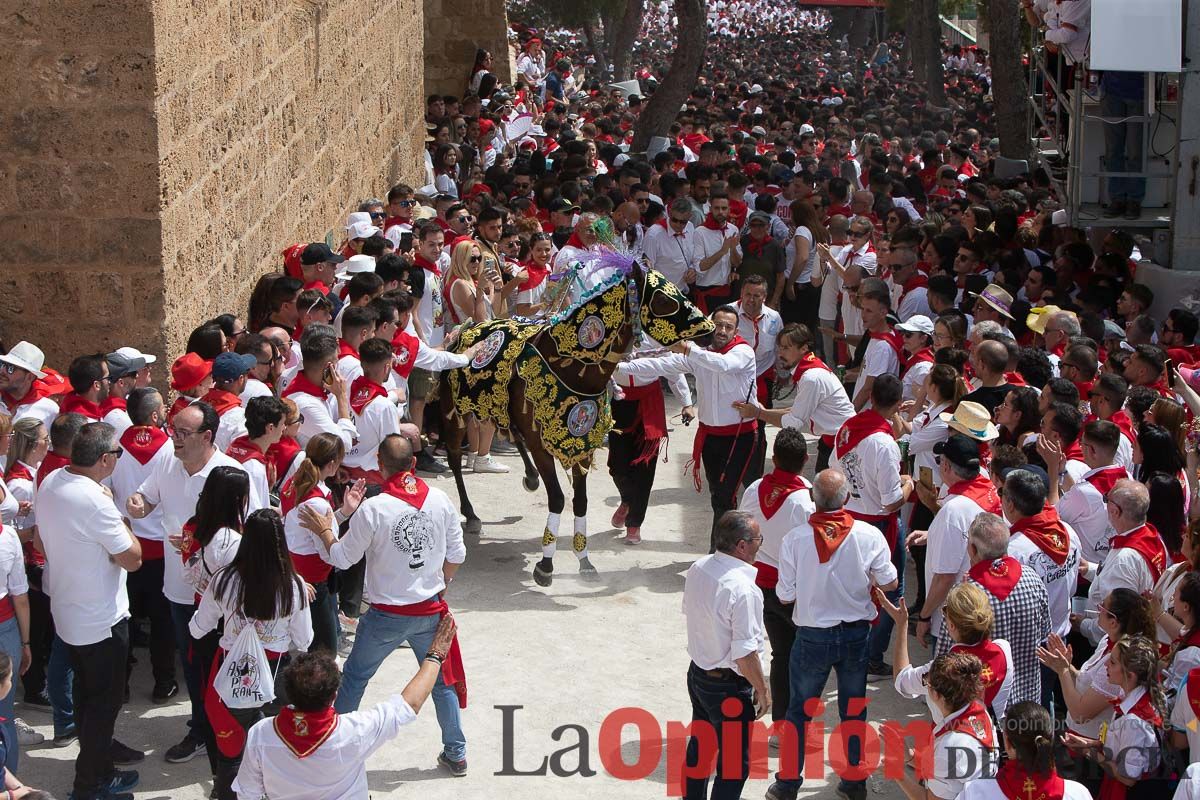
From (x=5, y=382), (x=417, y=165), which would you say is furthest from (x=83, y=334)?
(x=417, y=165)

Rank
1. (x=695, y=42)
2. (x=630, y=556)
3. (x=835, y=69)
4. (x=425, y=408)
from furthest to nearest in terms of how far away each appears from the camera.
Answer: (x=835, y=69) → (x=695, y=42) → (x=425, y=408) → (x=630, y=556)

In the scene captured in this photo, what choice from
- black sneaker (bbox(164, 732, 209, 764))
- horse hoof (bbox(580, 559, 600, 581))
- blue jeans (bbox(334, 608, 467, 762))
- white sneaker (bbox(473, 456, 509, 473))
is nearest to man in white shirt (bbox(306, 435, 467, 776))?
blue jeans (bbox(334, 608, 467, 762))

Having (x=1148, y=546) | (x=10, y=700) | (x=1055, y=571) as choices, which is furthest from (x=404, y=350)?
(x=1148, y=546)

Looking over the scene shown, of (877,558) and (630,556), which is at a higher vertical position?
(877,558)

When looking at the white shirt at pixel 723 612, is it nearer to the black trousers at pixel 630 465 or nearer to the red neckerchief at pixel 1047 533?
the red neckerchief at pixel 1047 533

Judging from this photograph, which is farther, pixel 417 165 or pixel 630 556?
pixel 417 165

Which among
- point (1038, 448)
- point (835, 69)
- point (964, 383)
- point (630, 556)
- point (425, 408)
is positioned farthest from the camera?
point (835, 69)

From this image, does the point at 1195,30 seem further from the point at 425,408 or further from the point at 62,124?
the point at 62,124

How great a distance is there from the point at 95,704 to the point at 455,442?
12.4 feet

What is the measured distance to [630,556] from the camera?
9.39 m

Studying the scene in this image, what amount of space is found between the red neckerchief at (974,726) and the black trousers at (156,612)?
386 cm

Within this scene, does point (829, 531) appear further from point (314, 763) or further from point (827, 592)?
point (314, 763)

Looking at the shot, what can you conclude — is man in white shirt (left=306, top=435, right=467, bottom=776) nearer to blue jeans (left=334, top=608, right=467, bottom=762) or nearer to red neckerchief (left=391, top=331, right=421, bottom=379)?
blue jeans (left=334, top=608, right=467, bottom=762)

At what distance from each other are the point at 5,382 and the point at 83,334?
103 centimetres
